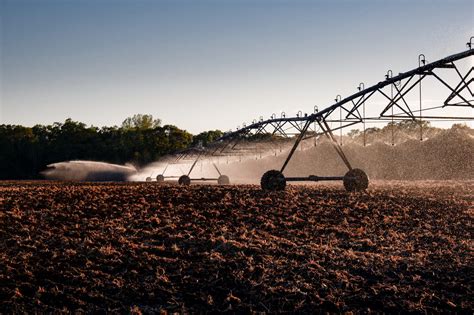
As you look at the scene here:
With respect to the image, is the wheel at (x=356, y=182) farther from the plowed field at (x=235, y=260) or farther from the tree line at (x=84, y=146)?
the tree line at (x=84, y=146)

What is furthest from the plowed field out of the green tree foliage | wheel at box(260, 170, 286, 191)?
the green tree foliage

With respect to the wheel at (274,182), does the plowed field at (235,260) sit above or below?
below

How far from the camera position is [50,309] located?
24.3ft

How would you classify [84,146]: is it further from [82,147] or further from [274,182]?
[274,182]

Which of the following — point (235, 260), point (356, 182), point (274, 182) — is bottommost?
point (235, 260)

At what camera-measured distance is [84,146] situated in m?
75.4

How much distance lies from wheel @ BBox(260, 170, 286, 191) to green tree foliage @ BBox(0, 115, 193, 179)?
162 feet

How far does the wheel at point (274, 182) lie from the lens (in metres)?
21.1

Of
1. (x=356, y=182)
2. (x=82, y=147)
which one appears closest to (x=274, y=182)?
(x=356, y=182)

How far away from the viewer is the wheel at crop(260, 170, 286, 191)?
69.3 feet

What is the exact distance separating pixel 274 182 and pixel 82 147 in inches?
2360

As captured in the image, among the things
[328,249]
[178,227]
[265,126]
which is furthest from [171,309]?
[265,126]

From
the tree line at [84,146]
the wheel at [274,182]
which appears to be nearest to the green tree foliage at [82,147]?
the tree line at [84,146]

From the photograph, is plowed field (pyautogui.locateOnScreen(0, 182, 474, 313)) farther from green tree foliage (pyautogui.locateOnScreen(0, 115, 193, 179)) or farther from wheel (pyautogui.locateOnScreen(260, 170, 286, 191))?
green tree foliage (pyautogui.locateOnScreen(0, 115, 193, 179))
